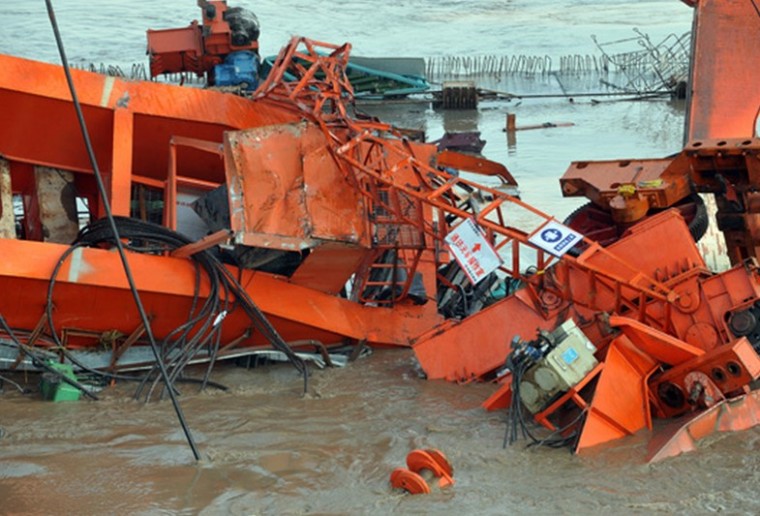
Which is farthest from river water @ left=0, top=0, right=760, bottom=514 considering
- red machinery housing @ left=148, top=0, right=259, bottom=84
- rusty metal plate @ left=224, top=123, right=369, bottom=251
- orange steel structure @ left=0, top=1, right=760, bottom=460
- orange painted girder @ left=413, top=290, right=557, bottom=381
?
red machinery housing @ left=148, top=0, right=259, bottom=84

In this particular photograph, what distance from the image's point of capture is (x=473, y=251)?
8.48 meters

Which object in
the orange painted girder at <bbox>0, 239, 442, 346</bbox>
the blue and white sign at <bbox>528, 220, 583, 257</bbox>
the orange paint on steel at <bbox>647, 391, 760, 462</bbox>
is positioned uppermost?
the blue and white sign at <bbox>528, 220, 583, 257</bbox>

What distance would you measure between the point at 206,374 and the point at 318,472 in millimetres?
1895

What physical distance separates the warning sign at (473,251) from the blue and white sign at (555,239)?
34 cm

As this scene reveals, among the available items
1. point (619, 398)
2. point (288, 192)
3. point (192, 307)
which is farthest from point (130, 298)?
point (619, 398)

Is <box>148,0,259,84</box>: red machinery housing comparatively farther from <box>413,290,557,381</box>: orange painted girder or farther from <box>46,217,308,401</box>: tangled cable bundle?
<box>413,290,557,381</box>: orange painted girder

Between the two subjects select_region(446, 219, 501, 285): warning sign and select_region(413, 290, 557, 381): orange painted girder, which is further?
select_region(413, 290, 557, 381): orange painted girder

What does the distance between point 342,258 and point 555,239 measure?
1.90 m

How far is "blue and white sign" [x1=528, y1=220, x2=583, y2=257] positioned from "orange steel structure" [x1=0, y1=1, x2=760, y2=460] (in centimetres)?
7

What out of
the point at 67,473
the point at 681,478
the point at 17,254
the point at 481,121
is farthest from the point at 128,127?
the point at 481,121

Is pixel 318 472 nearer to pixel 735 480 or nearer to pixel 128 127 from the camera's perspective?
pixel 735 480

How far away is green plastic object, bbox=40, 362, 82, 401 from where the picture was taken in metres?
8.38

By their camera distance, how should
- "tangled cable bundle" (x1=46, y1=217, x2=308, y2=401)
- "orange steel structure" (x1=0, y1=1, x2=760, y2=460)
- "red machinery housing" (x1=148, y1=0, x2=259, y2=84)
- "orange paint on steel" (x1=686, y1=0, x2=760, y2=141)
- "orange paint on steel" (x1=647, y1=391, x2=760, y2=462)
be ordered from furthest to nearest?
"red machinery housing" (x1=148, y1=0, x2=259, y2=84) < "orange paint on steel" (x1=686, y1=0, x2=760, y2=141) < "tangled cable bundle" (x1=46, y1=217, x2=308, y2=401) < "orange steel structure" (x1=0, y1=1, x2=760, y2=460) < "orange paint on steel" (x1=647, y1=391, x2=760, y2=462)

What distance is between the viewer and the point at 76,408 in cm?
827
